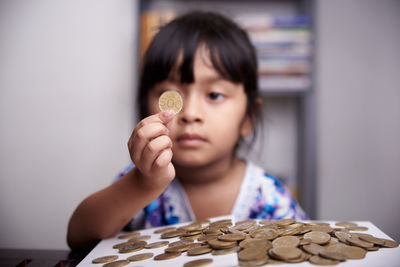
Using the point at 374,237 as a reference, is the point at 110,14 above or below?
above

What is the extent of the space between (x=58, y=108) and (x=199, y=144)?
119 cm

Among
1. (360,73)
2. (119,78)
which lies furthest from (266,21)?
(119,78)

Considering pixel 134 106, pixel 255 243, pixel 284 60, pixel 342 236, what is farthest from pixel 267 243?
pixel 134 106

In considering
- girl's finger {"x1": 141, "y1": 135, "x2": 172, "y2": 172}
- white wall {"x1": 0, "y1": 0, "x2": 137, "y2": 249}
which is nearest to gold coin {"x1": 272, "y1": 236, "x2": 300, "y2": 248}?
girl's finger {"x1": 141, "y1": 135, "x2": 172, "y2": 172}

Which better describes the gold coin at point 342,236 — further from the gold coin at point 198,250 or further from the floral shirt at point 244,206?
the floral shirt at point 244,206

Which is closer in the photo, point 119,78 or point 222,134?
point 222,134

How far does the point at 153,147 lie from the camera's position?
0.51m

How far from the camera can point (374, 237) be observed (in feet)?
1.52

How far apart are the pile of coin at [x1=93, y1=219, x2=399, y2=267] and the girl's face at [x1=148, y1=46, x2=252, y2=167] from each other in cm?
26

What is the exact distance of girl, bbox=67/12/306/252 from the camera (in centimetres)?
62

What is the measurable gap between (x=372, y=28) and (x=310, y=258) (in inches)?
70.7

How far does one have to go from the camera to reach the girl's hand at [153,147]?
511 millimetres

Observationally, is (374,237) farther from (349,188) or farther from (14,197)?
(14,197)

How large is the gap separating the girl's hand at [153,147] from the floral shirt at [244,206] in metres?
0.36
